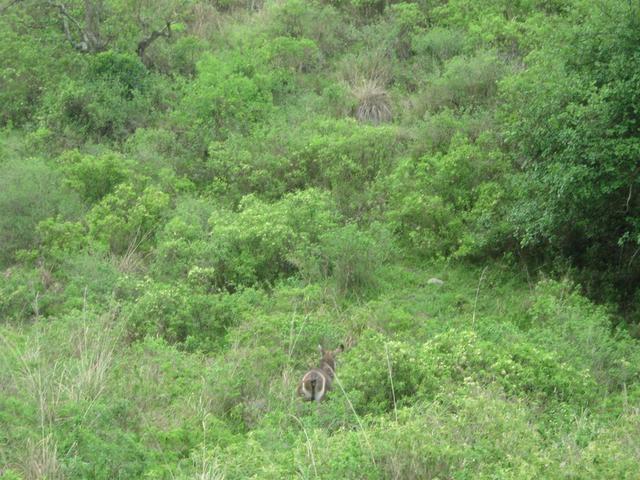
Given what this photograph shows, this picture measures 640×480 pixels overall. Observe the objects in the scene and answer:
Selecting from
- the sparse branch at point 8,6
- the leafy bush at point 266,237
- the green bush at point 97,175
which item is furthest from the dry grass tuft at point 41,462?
the sparse branch at point 8,6

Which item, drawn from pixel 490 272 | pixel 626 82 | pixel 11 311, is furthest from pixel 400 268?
pixel 11 311

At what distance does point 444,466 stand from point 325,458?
2.68ft

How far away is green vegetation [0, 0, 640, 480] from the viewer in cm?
745

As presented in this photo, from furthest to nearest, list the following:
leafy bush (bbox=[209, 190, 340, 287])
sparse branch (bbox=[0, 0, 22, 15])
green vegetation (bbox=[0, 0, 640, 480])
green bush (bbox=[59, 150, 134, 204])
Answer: sparse branch (bbox=[0, 0, 22, 15]) < green bush (bbox=[59, 150, 134, 204]) < leafy bush (bbox=[209, 190, 340, 287]) < green vegetation (bbox=[0, 0, 640, 480])

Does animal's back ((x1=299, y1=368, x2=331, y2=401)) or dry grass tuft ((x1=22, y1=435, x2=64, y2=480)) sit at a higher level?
dry grass tuft ((x1=22, y1=435, x2=64, y2=480))

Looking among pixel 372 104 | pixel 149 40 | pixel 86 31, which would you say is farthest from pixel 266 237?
pixel 86 31

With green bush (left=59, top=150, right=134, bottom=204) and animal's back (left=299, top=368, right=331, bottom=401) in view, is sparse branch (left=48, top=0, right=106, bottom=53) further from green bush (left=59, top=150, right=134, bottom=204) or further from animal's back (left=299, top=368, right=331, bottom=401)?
animal's back (left=299, top=368, right=331, bottom=401)

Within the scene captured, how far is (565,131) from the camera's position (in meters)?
11.4

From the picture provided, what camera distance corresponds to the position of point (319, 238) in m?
12.8

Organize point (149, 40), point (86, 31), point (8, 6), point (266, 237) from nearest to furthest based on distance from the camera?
point (266, 237) < point (86, 31) < point (8, 6) < point (149, 40)

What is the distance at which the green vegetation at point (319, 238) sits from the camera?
24.4 ft

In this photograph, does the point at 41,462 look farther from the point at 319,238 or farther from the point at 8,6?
the point at 8,6

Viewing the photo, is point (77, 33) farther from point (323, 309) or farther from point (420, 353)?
point (420, 353)

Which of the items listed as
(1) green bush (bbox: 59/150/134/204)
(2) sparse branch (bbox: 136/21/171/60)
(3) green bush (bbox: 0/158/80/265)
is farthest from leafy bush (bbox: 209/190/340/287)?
(2) sparse branch (bbox: 136/21/171/60)
